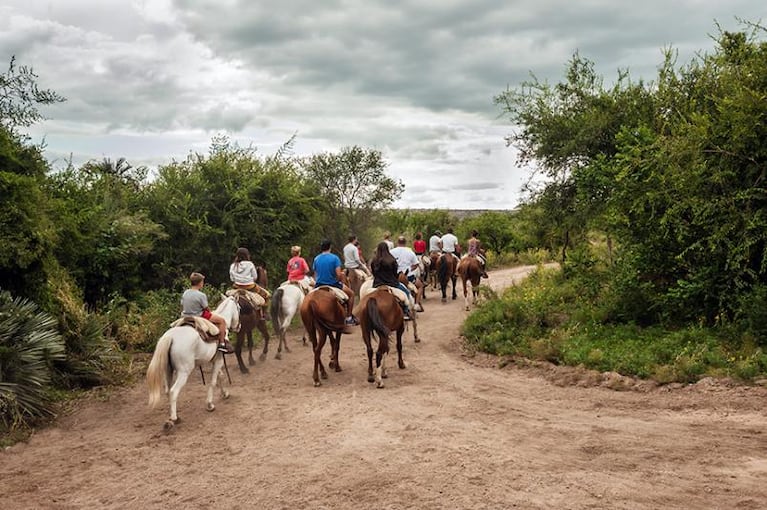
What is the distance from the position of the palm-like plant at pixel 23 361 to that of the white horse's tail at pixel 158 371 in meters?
1.93

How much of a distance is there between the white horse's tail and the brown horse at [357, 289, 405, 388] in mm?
3436

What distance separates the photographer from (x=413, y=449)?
770 centimetres

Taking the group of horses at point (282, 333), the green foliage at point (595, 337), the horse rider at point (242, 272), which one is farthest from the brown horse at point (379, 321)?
the green foliage at point (595, 337)

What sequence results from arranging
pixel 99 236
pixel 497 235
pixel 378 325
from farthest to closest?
pixel 497 235
pixel 99 236
pixel 378 325

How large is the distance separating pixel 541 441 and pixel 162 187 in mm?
16360

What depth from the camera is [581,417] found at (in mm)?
9031

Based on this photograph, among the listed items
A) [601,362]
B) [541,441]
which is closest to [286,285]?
[601,362]

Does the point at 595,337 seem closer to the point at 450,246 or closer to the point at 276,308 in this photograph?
the point at 276,308

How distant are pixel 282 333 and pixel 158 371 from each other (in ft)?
16.4

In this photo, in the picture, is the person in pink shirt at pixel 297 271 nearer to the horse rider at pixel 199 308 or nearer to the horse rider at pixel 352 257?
the horse rider at pixel 352 257

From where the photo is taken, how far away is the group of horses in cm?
927

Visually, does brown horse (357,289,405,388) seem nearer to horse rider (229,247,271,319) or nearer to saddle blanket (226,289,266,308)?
saddle blanket (226,289,266,308)

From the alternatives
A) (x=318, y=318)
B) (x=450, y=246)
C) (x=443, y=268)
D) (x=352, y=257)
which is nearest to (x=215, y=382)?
(x=318, y=318)

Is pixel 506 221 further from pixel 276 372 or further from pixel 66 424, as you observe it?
pixel 66 424
